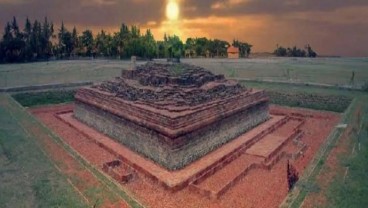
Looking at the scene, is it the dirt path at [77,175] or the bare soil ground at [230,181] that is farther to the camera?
the bare soil ground at [230,181]

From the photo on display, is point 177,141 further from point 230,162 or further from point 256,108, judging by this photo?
point 256,108

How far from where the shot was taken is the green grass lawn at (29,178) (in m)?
7.74

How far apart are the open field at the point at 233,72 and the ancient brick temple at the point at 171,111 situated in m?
12.4

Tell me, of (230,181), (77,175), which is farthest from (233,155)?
(77,175)

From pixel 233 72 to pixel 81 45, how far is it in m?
27.0

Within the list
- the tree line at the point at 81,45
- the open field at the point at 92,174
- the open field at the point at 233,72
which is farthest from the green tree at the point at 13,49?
the open field at the point at 92,174

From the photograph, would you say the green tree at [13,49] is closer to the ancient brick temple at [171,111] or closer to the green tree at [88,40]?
the green tree at [88,40]

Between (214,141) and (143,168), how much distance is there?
10.2 ft

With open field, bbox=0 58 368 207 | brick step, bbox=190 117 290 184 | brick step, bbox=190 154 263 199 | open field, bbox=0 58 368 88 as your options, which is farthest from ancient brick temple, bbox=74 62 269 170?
open field, bbox=0 58 368 88

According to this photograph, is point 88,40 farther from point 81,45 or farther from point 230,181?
point 230,181

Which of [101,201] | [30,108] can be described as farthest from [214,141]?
[30,108]

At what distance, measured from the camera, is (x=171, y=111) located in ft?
36.8

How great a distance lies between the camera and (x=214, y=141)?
1205 centimetres

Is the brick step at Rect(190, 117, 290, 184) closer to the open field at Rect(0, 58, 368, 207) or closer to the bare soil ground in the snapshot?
the bare soil ground
